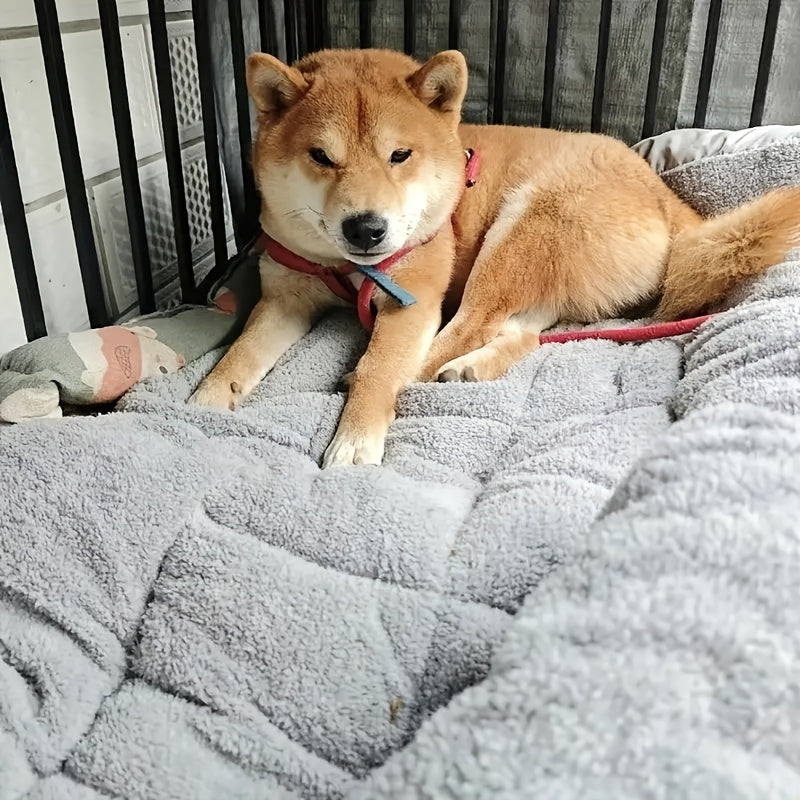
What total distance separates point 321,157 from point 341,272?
205 mm

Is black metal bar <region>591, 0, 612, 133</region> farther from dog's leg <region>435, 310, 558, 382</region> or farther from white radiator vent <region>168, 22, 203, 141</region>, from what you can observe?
white radiator vent <region>168, 22, 203, 141</region>

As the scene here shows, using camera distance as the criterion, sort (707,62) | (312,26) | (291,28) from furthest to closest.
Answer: (312,26), (291,28), (707,62)

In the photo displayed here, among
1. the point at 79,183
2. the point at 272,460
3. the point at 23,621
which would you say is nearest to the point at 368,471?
the point at 272,460

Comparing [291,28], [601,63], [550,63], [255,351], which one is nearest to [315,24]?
[291,28]

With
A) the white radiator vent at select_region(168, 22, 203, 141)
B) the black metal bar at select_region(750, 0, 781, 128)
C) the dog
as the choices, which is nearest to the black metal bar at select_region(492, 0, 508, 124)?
the dog

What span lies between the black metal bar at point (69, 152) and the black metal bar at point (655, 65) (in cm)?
115

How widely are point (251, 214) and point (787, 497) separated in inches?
55.4

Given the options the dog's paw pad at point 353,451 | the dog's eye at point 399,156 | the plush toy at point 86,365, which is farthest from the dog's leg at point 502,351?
the plush toy at point 86,365

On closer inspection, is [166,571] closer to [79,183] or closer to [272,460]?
[272,460]

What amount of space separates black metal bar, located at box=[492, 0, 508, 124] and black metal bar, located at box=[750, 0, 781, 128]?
20.9 inches

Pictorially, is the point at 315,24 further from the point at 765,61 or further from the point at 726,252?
the point at 726,252

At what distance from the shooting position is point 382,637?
0.70 meters

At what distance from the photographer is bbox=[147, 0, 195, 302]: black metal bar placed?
1.29 meters

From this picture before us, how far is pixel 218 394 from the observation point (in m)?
1.17
